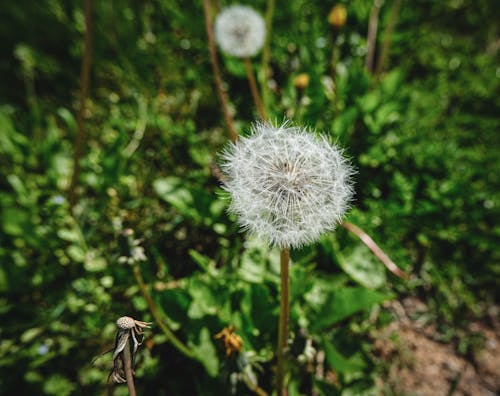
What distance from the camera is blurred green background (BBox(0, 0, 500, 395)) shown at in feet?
5.94

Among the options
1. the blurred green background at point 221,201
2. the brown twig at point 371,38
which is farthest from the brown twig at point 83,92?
the brown twig at point 371,38

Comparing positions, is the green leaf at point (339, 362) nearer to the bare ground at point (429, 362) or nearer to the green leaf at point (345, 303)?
the green leaf at point (345, 303)

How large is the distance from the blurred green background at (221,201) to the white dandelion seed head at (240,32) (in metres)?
→ 0.26

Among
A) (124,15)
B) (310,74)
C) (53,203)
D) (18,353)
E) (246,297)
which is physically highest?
(124,15)

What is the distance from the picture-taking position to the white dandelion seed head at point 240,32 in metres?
2.46

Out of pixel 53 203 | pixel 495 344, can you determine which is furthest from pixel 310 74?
pixel 495 344

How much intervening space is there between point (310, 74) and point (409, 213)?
1.05m

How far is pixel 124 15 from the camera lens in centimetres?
319

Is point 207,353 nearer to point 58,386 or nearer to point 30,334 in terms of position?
point 58,386

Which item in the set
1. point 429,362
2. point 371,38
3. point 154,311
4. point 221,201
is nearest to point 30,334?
point 154,311

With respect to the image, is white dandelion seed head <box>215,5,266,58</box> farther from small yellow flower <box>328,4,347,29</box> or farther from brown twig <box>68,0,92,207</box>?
brown twig <box>68,0,92,207</box>

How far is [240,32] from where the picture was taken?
8.17 ft

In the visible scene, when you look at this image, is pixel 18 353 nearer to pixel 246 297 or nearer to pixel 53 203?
pixel 53 203

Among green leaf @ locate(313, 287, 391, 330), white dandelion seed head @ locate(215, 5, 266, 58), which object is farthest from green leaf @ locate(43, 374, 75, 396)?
white dandelion seed head @ locate(215, 5, 266, 58)
